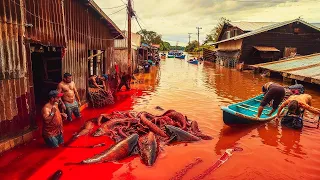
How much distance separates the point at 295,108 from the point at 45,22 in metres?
8.97

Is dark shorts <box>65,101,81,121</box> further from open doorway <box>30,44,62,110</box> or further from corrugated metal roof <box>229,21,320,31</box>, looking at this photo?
corrugated metal roof <box>229,21,320,31</box>

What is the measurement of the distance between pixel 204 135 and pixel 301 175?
304 cm

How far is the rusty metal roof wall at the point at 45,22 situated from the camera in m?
6.64

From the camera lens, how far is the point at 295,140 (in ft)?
26.0

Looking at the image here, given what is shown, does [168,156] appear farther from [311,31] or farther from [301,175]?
[311,31]

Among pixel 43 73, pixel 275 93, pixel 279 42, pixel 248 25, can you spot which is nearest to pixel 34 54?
pixel 43 73

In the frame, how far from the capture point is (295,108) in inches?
329

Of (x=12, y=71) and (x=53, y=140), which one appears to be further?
(x=53, y=140)

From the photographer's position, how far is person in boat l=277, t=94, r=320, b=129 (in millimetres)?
8258

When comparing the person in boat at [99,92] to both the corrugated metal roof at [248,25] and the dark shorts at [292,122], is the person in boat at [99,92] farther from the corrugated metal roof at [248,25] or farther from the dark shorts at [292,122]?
the corrugated metal roof at [248,25]

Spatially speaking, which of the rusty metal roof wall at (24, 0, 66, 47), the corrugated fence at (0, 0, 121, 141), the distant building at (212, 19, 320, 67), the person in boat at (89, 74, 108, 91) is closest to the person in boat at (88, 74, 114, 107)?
the person in boat at (89, 74, 108, 91)

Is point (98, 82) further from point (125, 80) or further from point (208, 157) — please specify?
point (208, 157)

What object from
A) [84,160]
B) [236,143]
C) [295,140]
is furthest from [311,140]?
[84,160]

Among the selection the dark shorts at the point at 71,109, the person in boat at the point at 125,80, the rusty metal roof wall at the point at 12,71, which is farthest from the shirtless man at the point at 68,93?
the person in boat at the point at 125,80
